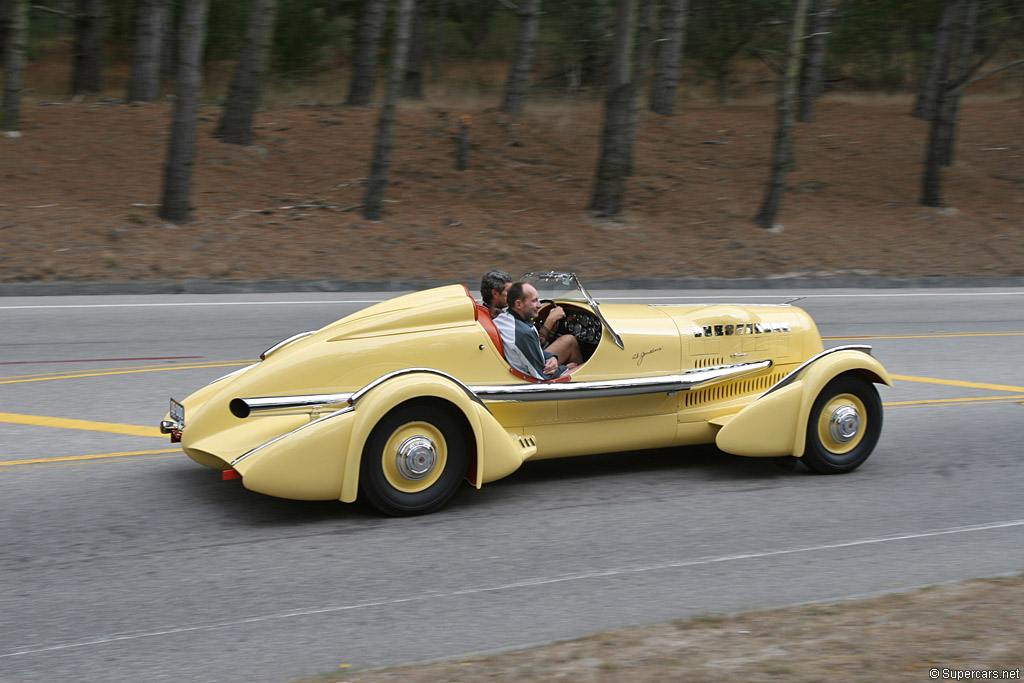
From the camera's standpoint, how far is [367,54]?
26.3m

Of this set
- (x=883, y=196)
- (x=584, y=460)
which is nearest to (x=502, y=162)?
(x=883, y=196)

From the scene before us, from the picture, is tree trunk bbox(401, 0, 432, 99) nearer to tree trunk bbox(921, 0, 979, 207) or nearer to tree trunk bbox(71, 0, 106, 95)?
tree trunk bbox(71, 0, 106, 95)

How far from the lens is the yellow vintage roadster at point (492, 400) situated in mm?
5551

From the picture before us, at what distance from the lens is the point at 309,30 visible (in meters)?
35.6

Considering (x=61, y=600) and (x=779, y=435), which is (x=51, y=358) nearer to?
(x=61, y=600)

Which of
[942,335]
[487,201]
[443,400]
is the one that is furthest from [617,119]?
[443,400]

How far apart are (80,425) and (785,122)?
1599cm

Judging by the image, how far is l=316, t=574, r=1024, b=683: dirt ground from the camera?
3.58 metres

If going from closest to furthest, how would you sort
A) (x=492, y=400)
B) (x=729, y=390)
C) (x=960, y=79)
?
(x=492, y=400), (x=729, y=390), (x=960, y=79)

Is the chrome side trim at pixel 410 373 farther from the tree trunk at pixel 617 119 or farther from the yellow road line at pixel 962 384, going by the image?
the tree trunk at pixel 617 119

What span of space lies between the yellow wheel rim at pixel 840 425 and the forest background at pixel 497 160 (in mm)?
10298

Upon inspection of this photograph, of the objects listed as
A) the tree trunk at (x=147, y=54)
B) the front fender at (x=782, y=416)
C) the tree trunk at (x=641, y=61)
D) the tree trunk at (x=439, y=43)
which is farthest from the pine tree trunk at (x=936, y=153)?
the tree trunk at (x=439, y=43)

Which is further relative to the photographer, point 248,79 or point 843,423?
point 248,79

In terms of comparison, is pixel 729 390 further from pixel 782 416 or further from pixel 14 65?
pixel 14 65
